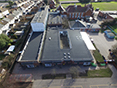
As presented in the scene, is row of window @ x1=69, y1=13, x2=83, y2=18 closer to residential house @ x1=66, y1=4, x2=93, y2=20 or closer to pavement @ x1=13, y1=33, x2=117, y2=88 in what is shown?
residential house @ x1=66, y1=4, x2=93, y2=20

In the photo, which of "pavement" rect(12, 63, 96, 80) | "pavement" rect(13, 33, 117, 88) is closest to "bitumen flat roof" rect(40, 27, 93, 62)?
"pavement" rect(12, 63, 96, 80)

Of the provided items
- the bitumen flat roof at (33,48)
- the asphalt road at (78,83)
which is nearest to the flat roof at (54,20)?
the bitumen flat roof at (33,48)

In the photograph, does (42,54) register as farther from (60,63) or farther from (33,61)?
(60,63)

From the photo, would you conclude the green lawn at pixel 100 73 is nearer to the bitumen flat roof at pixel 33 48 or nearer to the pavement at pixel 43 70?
the pavement at pixel 43 70

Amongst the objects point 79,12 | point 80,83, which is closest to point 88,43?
point 80,83

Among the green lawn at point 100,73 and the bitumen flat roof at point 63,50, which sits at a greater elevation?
the bitumen flat roof at point 63,50

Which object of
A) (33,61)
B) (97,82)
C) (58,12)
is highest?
(58,12)

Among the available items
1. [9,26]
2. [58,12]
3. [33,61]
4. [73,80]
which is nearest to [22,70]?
[33,61]

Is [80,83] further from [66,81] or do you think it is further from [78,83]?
[66,81]
